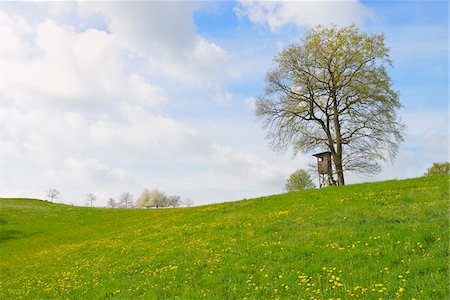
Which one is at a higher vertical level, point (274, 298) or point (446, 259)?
point (446, 259)

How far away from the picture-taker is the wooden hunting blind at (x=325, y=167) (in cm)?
3766

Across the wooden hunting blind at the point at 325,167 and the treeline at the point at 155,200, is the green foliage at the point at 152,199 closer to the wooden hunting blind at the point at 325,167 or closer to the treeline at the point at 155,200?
the treeline at the point at 155,200

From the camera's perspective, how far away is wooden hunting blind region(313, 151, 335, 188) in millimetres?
37656

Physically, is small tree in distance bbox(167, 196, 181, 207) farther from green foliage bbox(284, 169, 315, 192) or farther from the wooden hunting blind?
the wooden hunting blind

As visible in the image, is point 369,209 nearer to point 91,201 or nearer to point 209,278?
point 209,278

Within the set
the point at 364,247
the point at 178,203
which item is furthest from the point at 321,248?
the point at 178,203

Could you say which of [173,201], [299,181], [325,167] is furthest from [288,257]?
[173,201]

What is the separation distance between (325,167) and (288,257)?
2749 centimetres

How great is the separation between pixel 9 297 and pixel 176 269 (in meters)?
7.75

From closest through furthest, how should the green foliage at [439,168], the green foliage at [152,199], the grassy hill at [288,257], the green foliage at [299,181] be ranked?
the grassy hill at [288,257] < the green foliage at [439,168] < the green foliage at [299,181] < the green foliage at [152,199]

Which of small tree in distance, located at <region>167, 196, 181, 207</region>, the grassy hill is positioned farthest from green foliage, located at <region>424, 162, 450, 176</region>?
Result: small tree in distance, located at <region>167, 196, 181, 207</region>

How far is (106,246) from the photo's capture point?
22.6 meters

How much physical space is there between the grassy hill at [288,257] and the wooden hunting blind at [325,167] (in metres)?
12.6

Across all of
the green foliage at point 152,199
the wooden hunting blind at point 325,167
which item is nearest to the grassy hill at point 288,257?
the wooden hunting blind at point 325,167
